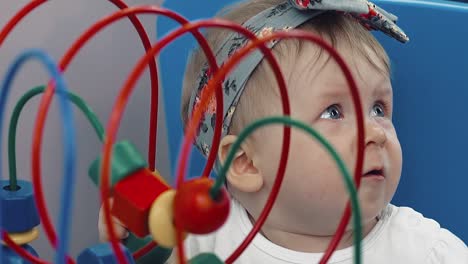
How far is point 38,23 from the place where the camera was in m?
0.95

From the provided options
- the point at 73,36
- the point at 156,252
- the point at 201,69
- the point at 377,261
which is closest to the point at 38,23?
the point at 73,36

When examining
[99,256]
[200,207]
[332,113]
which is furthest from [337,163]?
[332,113]

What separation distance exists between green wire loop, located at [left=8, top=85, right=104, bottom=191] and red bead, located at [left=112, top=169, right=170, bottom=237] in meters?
0.04

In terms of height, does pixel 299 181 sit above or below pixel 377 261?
above

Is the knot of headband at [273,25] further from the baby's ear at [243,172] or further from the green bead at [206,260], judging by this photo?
the green bead at [206,260]

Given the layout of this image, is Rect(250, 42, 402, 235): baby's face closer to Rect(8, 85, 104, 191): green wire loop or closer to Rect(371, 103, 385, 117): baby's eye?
Rect(371, 103, 385, 117): baby's eye

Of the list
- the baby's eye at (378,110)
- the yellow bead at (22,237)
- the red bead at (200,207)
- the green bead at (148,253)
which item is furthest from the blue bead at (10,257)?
the baby's eye at (378,110)

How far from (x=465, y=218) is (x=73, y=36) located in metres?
0.53

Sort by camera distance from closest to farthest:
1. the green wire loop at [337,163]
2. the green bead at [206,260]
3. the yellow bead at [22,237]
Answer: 1. the green wire loop at [337,163]
2. the green bead at [206,260]
3. the yellow bead at [22,237]

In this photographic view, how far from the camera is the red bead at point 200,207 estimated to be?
0.40 meters

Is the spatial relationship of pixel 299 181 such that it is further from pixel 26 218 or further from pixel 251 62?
pixel 26 218

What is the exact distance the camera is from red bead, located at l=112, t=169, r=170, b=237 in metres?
0.43

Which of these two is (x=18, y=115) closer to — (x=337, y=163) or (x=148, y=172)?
(x=148, y=172)

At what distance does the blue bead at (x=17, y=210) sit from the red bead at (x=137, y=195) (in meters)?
0.15
